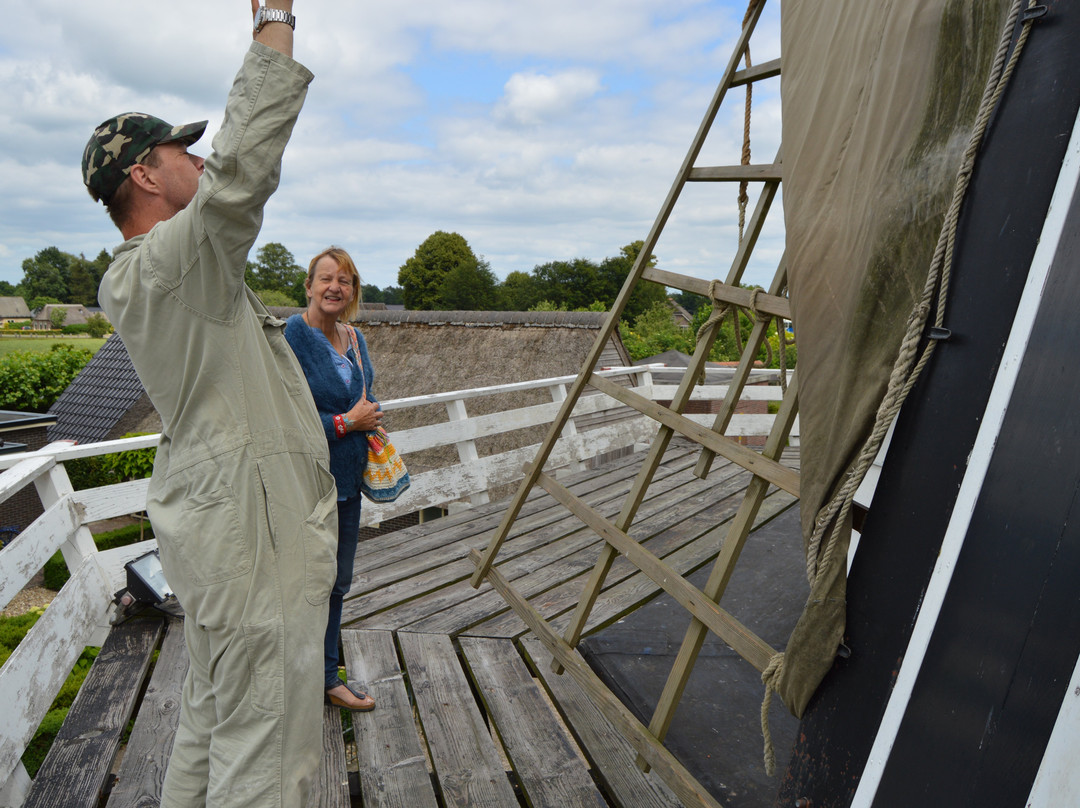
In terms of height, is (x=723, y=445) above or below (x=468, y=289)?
above

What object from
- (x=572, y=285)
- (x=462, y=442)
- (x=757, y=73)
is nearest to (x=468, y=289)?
(x=572, y=285)

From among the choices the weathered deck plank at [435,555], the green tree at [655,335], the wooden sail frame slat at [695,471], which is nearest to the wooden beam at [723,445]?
the wooden sail frame slat at [695,471]

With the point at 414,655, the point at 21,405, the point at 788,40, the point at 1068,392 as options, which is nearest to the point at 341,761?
the point at 414,655

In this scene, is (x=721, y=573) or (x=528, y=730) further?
(x=528, y=730)

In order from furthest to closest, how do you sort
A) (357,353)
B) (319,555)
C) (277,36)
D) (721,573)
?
1. (357,353)
2. (721,573)
3. (319,555)
4. (277,36)

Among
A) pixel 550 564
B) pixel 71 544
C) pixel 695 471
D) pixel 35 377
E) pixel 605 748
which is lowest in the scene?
pixel 35 377

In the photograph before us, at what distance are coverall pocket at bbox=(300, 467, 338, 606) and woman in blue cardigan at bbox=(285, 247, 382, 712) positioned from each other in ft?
2.80

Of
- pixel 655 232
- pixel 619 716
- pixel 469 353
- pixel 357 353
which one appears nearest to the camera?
pixel 619 716

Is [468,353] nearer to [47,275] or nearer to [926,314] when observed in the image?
[926,314]

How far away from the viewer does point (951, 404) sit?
123 cm

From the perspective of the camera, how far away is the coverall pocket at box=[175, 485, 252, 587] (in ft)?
4.36

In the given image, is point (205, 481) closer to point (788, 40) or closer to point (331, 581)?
point (331, 581)

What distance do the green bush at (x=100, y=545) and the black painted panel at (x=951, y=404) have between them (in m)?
13.7

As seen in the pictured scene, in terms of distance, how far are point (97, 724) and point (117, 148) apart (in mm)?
2002
